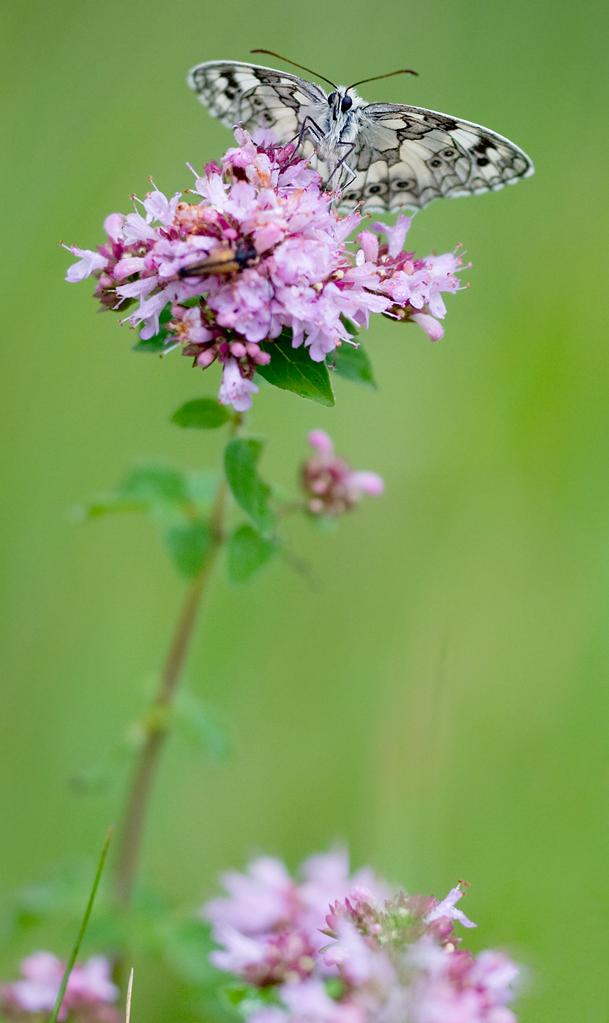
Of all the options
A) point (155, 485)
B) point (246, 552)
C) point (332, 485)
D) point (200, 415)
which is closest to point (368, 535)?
point (332, 485)

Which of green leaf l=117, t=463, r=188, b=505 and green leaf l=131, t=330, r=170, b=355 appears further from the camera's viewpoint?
green leaf l=117, t=463, r=188, b=505

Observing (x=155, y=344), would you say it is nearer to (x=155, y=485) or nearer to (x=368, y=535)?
(x=155, y=485)

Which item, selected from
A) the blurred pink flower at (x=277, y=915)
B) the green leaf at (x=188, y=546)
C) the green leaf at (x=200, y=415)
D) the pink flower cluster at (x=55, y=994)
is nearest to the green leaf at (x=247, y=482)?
the green leaf at (x=200, y=415)

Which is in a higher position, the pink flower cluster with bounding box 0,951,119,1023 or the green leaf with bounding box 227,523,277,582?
the green leaf with bounding box 227,523,277,582

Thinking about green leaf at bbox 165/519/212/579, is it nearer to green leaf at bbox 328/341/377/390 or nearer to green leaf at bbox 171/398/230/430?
green leaf at bbox 171/398/230/430

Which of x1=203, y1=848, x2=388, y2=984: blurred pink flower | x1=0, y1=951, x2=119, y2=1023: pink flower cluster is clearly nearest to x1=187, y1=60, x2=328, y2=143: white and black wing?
x1=203, y1=848, x2=388, y2=984: blurred pink flower

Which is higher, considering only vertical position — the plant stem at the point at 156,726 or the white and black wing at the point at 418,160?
the white and black wing at the point at 418,160

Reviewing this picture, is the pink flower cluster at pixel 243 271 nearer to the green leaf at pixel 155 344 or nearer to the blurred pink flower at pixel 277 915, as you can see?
the green leaf at pixel 155 344
